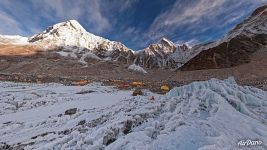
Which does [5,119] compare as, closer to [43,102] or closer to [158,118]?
[43,102]

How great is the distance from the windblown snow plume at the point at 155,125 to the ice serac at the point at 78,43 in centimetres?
11179

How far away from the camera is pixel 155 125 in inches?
377

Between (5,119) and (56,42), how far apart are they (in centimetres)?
13332

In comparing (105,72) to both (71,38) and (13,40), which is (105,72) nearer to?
(71,38)

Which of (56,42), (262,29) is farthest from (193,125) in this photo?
(56,42)

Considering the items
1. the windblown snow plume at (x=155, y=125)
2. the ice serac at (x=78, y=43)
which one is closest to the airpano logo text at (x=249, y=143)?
the windblown snow plume at (x=155, y=125)

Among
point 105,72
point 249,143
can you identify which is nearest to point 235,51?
point 105,72

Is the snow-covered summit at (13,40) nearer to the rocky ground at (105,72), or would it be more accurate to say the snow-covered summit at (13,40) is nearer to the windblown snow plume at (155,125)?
the rocky ground at (105,72)

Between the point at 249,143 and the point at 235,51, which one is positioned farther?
the point at 235,51

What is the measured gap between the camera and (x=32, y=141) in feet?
30.6

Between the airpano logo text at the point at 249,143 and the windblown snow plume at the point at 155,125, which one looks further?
the windblown snow plume at the point at 155,125

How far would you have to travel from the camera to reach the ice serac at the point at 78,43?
134m

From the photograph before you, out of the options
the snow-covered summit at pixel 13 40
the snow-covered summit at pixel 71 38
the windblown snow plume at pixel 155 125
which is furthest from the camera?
the snow-covered summit at pixel 71 38

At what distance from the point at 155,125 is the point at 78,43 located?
14260 cm
